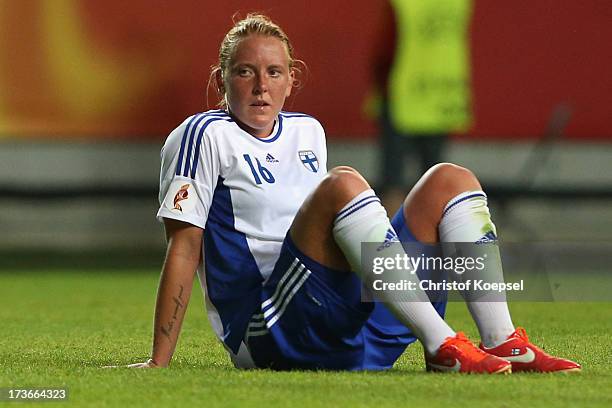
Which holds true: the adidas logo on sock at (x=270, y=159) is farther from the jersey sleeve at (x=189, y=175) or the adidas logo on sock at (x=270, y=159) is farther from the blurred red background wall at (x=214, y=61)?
the blurred red background wall at (x=214, y=61)

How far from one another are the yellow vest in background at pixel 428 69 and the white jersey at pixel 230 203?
5.32 metres

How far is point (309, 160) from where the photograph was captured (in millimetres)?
4004

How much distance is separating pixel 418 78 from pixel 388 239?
19.0 ft

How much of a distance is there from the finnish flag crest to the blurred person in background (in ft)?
16.4

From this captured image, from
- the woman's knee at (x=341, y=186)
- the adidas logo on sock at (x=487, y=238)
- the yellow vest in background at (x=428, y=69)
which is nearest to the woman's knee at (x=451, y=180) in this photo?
the adidas logo on sock at (x=487, y=238)

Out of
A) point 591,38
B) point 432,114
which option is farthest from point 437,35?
point 591,38

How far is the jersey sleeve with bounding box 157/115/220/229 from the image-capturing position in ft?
12.5

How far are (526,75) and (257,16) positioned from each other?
242 inches

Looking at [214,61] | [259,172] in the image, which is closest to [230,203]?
[259,172]

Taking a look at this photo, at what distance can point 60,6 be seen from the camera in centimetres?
978

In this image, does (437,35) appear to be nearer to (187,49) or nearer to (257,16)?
(187,49)

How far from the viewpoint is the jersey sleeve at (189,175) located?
3803 mm

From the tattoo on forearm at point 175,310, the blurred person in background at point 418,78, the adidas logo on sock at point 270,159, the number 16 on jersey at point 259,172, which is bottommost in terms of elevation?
the tattoo on forearm at point 175,310

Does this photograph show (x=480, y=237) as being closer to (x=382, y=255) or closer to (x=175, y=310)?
(x=382, y=255)
